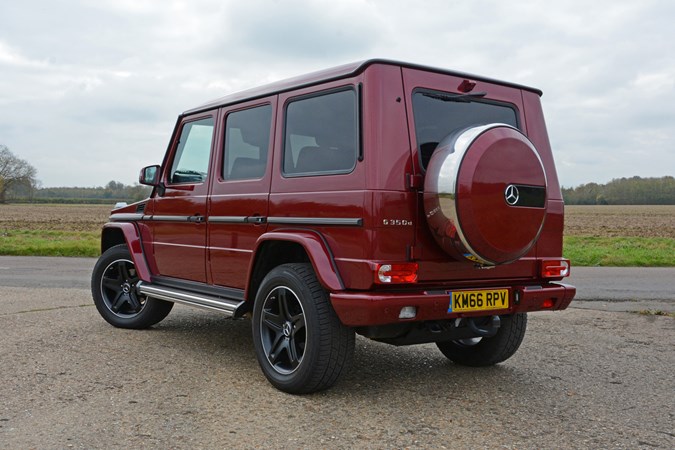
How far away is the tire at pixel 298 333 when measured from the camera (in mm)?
4066

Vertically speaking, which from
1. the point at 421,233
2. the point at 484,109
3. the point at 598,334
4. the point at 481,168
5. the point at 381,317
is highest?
the point at 484,109

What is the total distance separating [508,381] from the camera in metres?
4.77

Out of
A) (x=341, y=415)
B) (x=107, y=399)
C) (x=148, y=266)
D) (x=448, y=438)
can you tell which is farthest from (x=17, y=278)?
(x=448, y=438)

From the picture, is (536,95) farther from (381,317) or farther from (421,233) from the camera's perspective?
(381,317)

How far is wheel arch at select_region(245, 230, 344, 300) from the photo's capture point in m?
4.03

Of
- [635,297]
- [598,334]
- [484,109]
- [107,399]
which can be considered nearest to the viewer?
[107,399]

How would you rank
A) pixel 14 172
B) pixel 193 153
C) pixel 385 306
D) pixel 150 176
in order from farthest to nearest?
pixel 14 172, pixel 150 176, pixel 193 153, pixel 385 306

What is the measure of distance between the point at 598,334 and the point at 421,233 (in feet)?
11.2

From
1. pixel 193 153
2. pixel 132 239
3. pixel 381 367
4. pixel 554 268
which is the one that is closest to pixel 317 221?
Answer: pixel 381 367

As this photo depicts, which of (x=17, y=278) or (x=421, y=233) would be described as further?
(x=17, y=278)

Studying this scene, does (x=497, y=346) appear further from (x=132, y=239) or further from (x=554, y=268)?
(x=132, y=239)

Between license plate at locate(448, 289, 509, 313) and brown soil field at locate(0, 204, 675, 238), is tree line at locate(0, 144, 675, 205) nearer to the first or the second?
brown soil field at locate(0, 204, 675, 238)

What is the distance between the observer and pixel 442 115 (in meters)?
4.38

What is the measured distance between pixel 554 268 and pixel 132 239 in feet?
12.8
